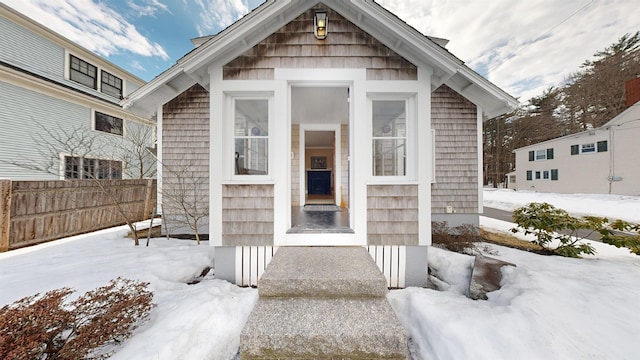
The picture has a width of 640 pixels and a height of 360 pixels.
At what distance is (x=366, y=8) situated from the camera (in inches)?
105

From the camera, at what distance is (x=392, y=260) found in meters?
2.99

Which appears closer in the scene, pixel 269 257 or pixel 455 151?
pixel 269 257

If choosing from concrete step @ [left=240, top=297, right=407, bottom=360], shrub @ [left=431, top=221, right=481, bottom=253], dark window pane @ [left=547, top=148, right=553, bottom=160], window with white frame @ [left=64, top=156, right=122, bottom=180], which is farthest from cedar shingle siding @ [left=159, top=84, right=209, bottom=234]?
dark window pane @ [left=547, top=148, right=553, bottom=160]

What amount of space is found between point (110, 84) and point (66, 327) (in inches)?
484

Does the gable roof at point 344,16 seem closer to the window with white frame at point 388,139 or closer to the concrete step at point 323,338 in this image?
the window with white frame at point 388,139

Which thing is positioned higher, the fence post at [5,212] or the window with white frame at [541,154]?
the window with white frame at [541,154]

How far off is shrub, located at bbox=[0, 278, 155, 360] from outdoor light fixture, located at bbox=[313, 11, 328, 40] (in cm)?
380

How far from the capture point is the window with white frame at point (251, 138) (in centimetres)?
301

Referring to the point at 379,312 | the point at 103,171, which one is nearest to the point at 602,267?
the point at 379,312

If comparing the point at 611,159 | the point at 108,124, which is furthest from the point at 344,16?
the point at 611,159

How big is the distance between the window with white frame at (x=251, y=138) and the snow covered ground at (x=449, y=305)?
5.47 ft

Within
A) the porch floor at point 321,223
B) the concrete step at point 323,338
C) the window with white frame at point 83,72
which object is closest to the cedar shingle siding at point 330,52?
the porch floor at point 321,223

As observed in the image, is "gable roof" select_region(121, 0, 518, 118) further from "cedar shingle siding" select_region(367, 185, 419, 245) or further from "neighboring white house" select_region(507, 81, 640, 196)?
"neighboring white house" select_region(507, 81, 640, 196)

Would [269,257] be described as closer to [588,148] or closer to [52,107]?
[52,107]
